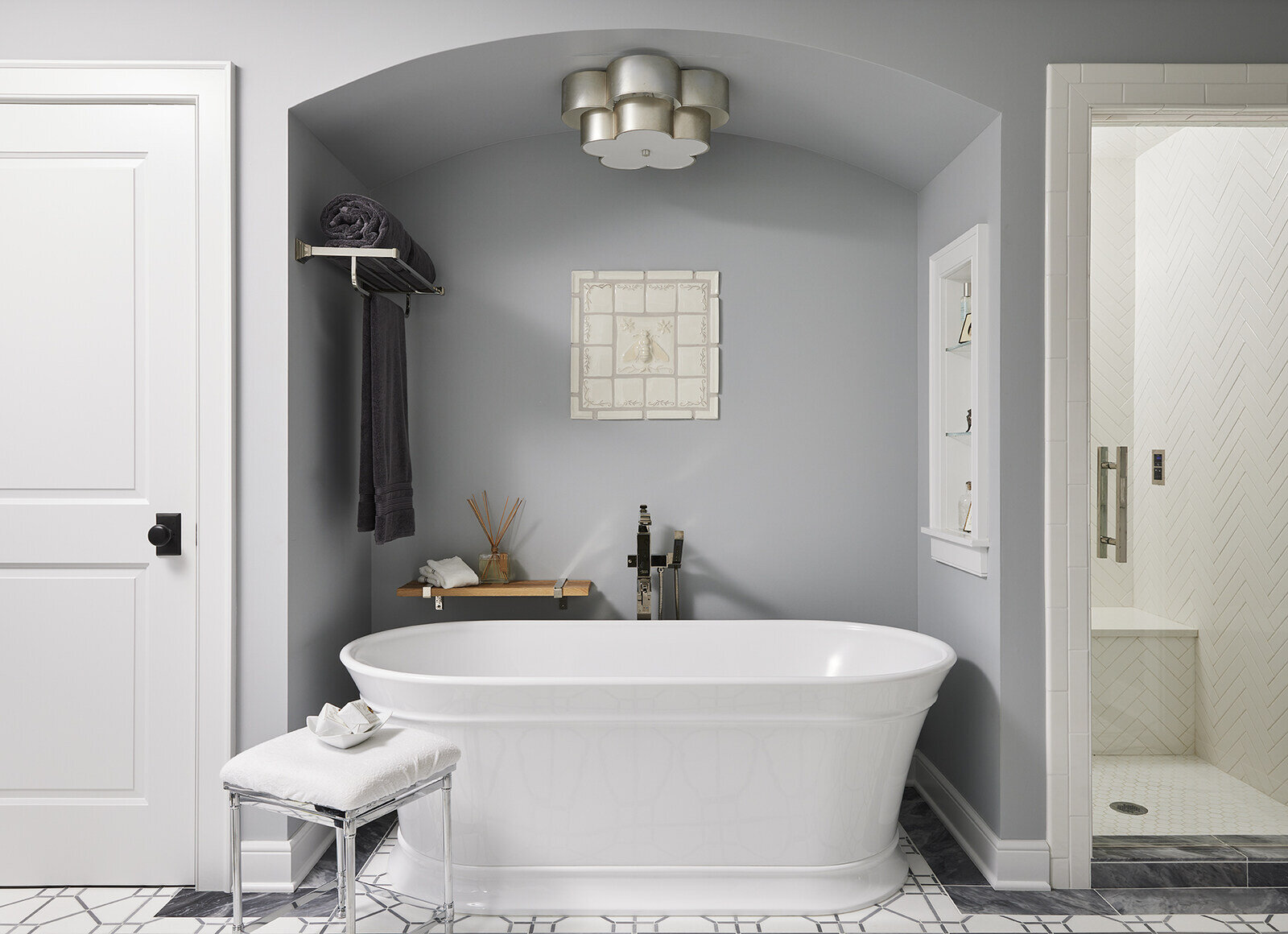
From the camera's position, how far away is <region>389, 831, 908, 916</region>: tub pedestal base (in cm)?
227

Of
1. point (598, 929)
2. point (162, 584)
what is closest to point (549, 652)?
point (598, 929)

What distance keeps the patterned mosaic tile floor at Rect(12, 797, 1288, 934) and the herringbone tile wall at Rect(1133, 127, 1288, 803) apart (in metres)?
0.81

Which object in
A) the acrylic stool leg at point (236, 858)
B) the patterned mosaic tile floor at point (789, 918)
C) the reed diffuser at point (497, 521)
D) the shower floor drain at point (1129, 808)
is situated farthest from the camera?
the reed diffuser at point (497, 521)

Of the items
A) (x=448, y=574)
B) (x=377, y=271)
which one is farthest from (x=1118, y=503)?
(x=377, y=271)

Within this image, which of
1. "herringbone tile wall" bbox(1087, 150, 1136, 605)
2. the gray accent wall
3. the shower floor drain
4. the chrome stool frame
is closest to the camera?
the chrome stool frame

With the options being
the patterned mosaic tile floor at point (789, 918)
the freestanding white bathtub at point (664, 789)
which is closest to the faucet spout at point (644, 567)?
the freestanding white bathtub at point (664, 789)

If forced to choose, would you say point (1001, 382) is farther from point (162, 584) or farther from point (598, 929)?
point (162, 584)

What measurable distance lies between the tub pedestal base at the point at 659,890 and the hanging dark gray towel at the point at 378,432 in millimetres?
1063

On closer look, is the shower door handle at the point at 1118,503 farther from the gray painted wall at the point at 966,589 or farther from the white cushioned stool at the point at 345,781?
the white cushioned stool at the point at 345,781

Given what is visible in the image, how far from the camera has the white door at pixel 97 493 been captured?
7.72ft

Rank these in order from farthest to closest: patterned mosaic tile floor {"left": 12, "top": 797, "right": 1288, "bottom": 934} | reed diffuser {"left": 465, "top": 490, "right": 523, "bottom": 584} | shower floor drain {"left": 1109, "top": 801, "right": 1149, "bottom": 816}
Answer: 1. reed diffuser {"left": 465, "top": 490, "right": 523, "bottom": 584}
2. shower floor drain {"left": 1109, "top": 801, "right": 1149, "bottom": 816}
3. patterned mosaic tile floor {"left": 12, "top": 797, "right": 1288, "bottom": 934}

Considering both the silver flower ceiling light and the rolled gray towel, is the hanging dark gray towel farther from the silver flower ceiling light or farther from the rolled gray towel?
the silver flower ceiling light

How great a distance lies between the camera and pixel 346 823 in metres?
1.82

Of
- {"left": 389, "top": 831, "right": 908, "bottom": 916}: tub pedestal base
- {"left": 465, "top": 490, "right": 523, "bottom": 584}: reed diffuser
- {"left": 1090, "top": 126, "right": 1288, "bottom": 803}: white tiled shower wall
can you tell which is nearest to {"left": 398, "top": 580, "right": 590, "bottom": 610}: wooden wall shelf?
{"left": 465, "top": 490, "right": 523, "bottom": 584}: reed diffuser
